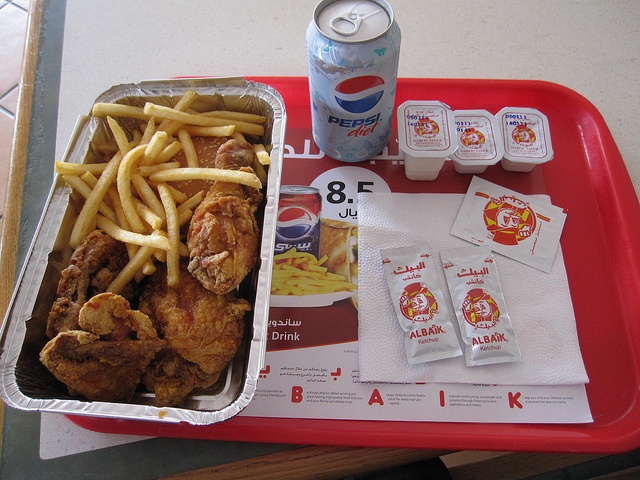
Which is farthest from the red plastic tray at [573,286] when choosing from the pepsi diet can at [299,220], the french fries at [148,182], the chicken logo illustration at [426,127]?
the french fries at [148,182]

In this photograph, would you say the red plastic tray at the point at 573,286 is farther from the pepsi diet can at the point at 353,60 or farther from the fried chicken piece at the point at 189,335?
the pepsi diet can at the point at 353,60

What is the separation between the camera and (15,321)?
3.21ft

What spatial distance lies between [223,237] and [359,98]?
0.49 meters

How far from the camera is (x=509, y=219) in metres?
1.32

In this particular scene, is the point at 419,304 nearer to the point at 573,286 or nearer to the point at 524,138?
the point at 573,286

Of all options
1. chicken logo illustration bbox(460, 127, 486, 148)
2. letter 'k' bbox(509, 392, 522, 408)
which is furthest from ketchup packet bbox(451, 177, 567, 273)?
→ letter 'k' bbox(509, 392, 522, 408)

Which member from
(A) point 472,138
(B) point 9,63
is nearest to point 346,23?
(A) point 472,138

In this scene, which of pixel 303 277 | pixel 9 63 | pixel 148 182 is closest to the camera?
pixel 148 182

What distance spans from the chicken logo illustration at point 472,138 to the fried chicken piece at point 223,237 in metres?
0.64

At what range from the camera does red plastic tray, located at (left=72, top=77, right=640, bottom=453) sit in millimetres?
1058

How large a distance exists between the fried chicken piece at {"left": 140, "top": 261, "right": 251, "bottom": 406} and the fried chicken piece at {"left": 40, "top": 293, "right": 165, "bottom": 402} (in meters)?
0.04

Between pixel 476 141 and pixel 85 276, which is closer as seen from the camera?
pixel 85 276

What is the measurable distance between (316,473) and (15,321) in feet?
2.39

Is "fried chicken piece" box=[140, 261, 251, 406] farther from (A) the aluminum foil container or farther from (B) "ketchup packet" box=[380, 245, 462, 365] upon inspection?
(B) "ketchup packet" box=[380, 245, 462, 365]
